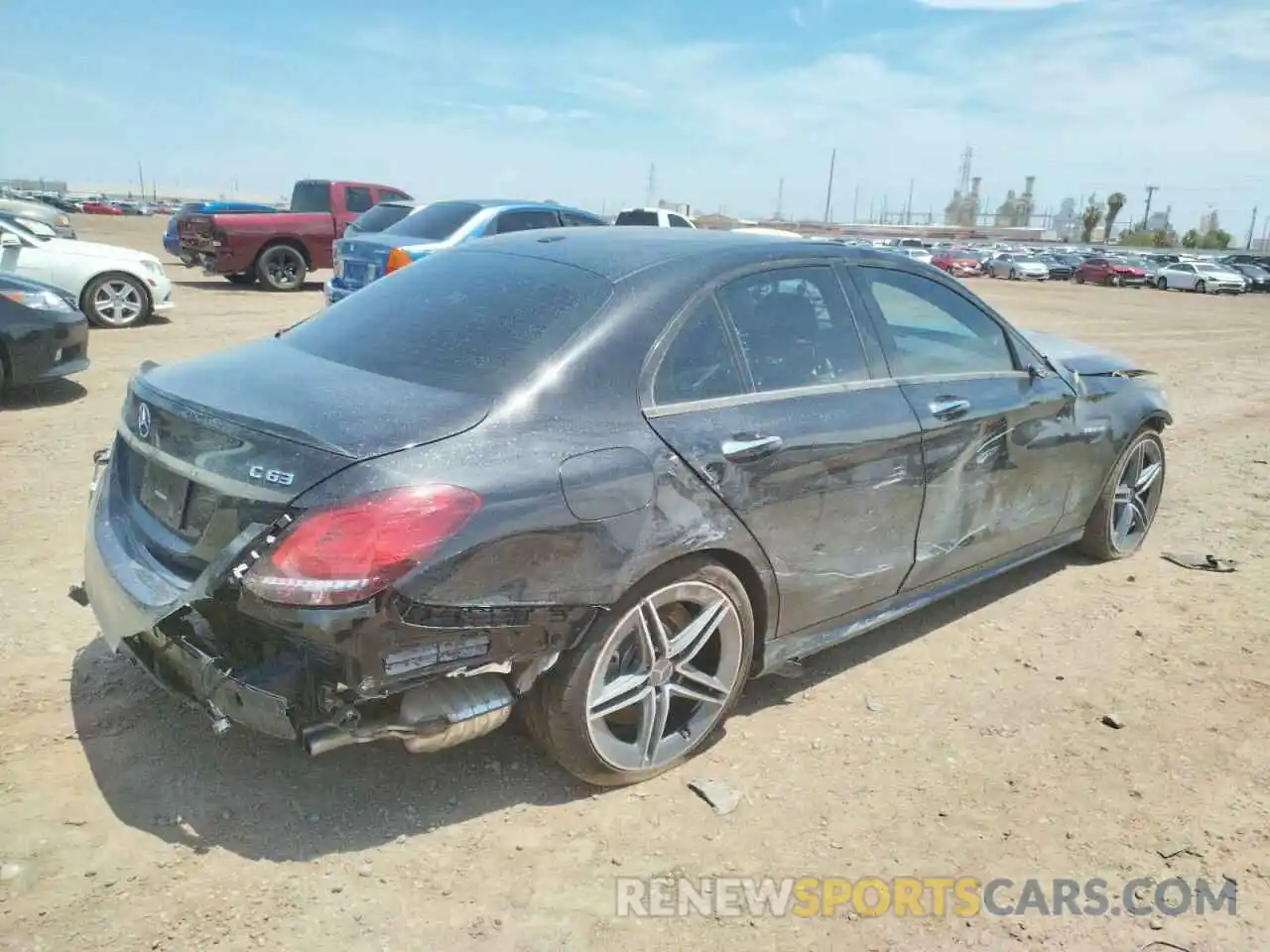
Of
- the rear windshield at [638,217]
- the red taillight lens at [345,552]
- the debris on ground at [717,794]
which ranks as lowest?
the debris on ground at [717,794]

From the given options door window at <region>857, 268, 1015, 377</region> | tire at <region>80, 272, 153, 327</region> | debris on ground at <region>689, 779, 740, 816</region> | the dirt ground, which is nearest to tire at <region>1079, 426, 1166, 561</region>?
the dirt ground

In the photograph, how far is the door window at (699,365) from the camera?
2.88 m

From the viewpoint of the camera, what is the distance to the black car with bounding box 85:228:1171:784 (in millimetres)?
2350

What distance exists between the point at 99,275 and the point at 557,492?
1083 cm

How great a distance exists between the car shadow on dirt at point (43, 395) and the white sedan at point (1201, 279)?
143 ft

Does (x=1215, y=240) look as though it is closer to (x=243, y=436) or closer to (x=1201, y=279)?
(x=1201, y=279)

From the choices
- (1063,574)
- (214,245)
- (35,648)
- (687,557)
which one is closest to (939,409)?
(687,557)

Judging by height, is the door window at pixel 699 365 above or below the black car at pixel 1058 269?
above

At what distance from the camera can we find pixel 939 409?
361cm

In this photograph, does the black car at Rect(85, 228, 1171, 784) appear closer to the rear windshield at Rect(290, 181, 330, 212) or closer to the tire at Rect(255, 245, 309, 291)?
the tire at Rect(255, 245, 309, 291)

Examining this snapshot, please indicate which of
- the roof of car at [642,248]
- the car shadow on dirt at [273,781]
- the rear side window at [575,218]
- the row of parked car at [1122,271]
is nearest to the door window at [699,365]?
the roof of car at [642,248]

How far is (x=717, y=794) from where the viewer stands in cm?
296

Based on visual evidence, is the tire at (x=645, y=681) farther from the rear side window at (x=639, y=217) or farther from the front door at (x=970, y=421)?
the rear side window at (x=639, y=217)

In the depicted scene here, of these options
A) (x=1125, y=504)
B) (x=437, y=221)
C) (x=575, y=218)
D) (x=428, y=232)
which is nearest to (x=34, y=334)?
(x=428, y=232)
